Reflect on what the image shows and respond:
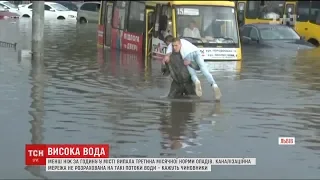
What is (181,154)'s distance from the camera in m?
8.80

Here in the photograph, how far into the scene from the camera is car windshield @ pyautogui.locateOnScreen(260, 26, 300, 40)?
25734 mm

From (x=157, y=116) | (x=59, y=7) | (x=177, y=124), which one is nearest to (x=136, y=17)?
(x=157, y=116)

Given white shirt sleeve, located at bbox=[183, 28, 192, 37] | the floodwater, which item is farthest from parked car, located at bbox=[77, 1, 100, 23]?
the floodwater

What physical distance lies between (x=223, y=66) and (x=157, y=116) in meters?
8.60

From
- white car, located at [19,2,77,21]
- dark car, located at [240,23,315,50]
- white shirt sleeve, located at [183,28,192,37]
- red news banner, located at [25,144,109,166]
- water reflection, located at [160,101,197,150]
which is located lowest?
water reflection, located at [160,101,197,150]

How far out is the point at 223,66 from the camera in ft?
65.2

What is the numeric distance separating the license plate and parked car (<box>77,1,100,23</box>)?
109 ft

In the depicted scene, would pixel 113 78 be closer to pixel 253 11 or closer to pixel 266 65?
pixel 266 65

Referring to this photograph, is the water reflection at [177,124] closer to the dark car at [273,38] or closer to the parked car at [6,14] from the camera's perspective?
the dark car at [273,38]

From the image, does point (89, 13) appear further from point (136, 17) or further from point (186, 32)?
point (186, 32)

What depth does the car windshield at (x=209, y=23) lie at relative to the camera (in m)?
20.7

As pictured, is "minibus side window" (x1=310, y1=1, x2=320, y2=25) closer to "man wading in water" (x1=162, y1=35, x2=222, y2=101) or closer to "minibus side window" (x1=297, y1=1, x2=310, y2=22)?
"minibus side window" (x1=297, y1=1, x2=310, y2=22)

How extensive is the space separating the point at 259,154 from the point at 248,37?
1768 centimetres

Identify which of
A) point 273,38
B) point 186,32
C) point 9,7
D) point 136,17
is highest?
point 9,7
